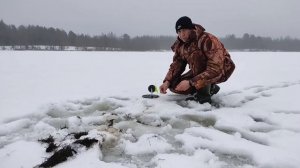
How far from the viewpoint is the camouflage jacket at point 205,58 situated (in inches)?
164

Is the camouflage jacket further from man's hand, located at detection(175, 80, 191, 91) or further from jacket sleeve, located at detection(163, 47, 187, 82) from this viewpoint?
jacket sleeve, located at detection(163, 47, 187, 82)

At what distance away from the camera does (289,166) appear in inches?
95.4

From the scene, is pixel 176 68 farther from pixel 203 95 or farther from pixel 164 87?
pixel 203 95

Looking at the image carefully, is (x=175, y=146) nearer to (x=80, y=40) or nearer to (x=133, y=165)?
(x=133, y=165)

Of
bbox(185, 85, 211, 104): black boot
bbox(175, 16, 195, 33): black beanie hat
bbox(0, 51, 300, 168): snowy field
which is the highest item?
bbox(175, 16, 195, 33): black beanie hat

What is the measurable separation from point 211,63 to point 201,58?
0.69 feet

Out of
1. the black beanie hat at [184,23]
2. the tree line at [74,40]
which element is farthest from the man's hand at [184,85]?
the tree line at [74,40]

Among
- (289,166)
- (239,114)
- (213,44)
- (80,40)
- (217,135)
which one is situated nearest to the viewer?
(289,166)

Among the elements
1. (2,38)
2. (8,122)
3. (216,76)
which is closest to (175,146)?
(216,76)

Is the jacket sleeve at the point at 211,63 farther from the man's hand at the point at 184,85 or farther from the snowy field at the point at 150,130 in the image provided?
the snowy field at the point at 150,130

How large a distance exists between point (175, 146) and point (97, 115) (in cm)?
131

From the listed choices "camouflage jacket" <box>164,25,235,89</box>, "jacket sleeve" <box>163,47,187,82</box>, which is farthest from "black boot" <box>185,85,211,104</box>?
"jacket sleeve" <box>163,47,187,82</box>

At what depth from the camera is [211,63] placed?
13.6ft

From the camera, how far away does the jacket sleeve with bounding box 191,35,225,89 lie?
13.6 feet
